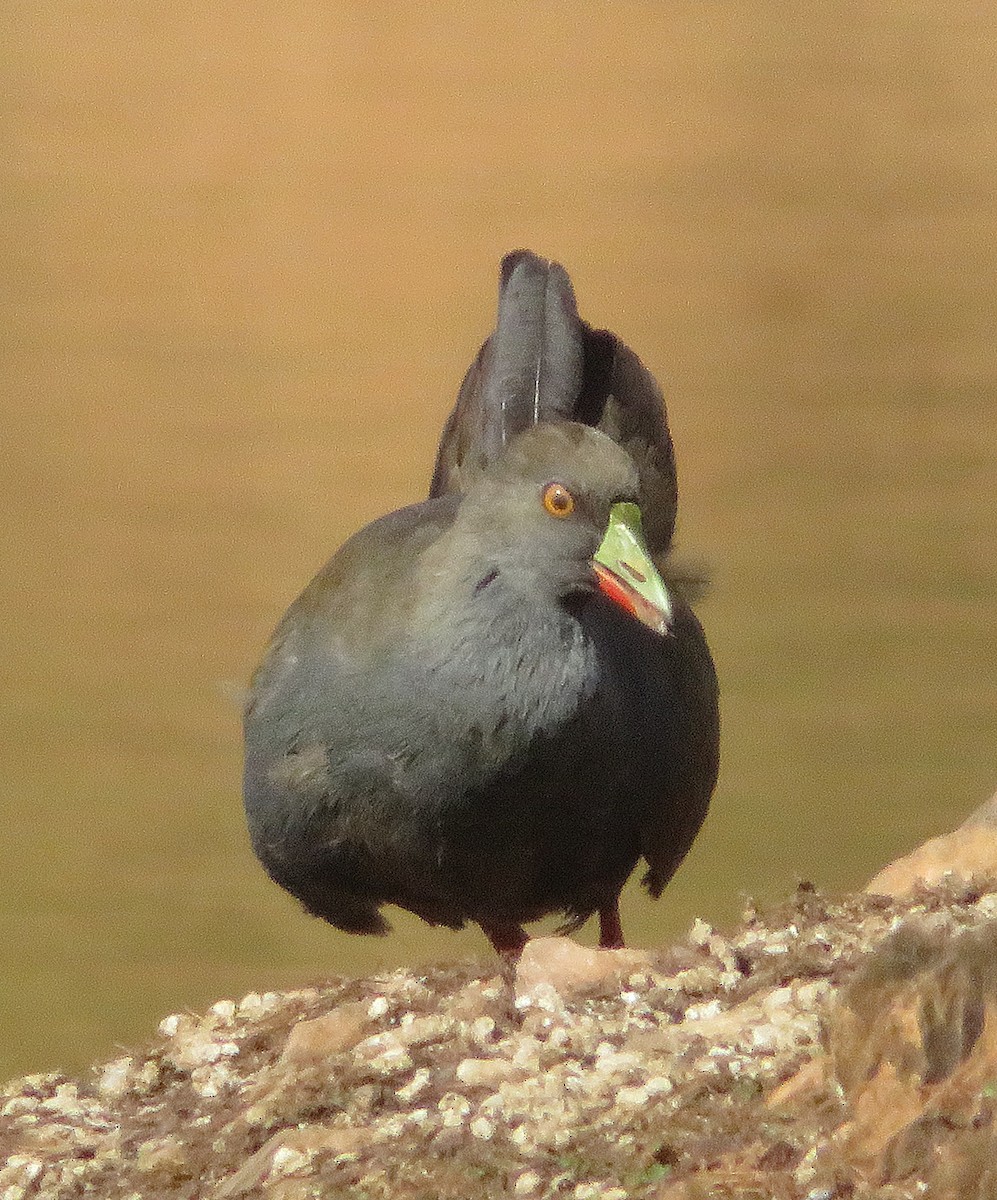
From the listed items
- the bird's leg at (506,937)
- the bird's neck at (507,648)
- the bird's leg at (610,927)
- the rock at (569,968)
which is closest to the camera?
the rock at (569,968)

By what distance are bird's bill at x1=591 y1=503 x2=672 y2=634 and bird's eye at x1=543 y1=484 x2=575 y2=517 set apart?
8 cm

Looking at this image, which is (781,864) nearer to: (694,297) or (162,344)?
(694,297)

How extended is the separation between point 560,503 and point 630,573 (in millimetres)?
205

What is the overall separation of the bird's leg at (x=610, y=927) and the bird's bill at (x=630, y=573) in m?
0.95

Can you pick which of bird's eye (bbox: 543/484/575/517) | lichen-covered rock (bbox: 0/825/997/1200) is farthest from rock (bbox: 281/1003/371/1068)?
bird's eye (bbox: 543/484/575/517)

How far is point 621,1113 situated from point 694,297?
666 cm

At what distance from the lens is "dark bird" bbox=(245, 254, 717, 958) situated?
4.12 meters

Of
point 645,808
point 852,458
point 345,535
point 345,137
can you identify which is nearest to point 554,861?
point 645,808

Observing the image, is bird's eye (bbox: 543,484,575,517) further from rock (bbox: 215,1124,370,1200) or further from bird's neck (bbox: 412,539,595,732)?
rock (bbox: 215,1124,370,1200)

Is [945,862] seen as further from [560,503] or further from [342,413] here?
[342,413]

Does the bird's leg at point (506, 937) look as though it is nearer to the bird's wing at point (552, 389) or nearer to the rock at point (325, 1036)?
the bird's wing at point (552, 389)

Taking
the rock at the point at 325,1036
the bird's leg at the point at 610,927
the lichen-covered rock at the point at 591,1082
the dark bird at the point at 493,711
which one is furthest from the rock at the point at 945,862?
the rock at the point at 325,1036

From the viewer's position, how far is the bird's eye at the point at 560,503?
4.12 m

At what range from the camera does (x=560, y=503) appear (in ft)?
13.5
